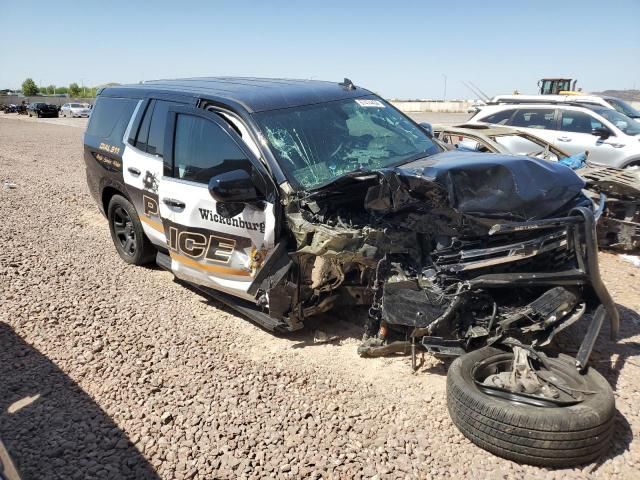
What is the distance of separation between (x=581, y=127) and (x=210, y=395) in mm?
8639

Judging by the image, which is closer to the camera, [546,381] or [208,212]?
[546,381]

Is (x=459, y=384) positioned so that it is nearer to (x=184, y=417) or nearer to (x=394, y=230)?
(x=394, y=230)

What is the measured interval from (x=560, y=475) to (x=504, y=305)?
988 mm

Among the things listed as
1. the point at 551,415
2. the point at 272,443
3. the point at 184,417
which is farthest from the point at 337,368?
the point at 551,415

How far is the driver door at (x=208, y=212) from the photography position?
380cm

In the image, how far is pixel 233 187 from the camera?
140 inches

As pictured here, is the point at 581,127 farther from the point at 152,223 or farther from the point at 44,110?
the point at 44,110

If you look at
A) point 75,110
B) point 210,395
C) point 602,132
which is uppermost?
point 602,132

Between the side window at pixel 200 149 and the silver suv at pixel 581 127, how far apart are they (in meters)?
6.83

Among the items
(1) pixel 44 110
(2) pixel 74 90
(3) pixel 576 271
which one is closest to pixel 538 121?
(3) pixel 576 271

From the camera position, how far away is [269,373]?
139 inches

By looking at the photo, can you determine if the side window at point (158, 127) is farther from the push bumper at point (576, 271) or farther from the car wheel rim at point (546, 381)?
the car wheel rim at point (546, 381)

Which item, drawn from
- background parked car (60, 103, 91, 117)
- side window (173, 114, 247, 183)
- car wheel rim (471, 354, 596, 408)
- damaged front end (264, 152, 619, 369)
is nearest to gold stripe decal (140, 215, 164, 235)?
side window (173, 114, 247, 183)

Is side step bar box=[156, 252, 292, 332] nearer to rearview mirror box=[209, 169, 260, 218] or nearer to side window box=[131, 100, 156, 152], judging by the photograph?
rearview mirror box=[209, 169, 260, 218]
